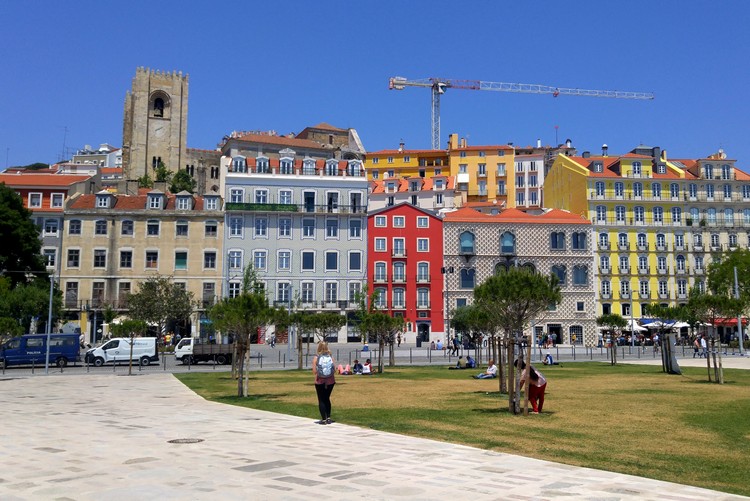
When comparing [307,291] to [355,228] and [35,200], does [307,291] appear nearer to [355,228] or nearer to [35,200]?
[355,228]

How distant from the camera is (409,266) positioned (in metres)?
67.0

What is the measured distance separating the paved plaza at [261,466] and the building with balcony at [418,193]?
233ft

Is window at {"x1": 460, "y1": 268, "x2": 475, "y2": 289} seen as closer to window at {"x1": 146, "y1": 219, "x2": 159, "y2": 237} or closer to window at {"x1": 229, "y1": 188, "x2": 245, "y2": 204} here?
window at {"x1": 229, "y1": 188, "x2": 245, "y2": 204}

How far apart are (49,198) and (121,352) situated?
100ft

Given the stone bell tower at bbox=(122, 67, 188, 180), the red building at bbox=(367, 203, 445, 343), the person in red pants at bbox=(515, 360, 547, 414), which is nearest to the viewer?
the person in red pants at bbox=(515, 360, 547, 414)

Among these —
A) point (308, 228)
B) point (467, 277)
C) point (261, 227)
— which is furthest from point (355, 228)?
point (467, 277)

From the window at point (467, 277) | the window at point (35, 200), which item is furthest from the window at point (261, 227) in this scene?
the window at point (35, 200)

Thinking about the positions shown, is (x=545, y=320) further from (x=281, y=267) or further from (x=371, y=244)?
(x=281, y=267)

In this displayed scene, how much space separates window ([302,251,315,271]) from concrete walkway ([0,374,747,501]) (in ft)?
161

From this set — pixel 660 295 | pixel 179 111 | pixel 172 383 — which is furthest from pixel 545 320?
pixel 179 111

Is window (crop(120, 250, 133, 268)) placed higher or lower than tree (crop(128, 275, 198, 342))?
higher

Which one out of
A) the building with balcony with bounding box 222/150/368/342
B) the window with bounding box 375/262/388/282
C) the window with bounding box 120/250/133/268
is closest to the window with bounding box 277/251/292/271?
the building with balcony with bounding box 222/150/368/342

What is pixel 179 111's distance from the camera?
129 metres

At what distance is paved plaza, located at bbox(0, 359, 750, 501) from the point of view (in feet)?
28.1
